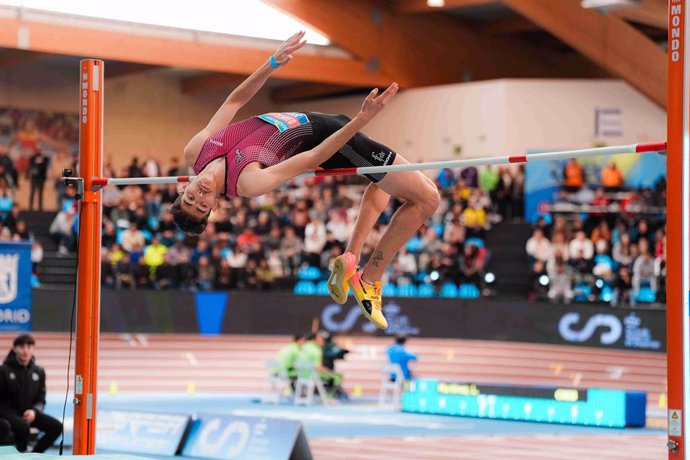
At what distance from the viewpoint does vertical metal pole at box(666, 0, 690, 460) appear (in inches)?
192

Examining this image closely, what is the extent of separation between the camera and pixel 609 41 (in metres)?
23.7

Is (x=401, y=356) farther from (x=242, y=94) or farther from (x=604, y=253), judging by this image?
(x=242, y=94)

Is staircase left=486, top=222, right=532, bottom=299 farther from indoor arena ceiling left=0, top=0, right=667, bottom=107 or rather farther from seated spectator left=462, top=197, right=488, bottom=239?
indoor arena ceiling left=0, top=0, right=667, bottom=107

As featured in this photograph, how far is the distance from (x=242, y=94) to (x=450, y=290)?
43.0 ft

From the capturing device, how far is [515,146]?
2419cm

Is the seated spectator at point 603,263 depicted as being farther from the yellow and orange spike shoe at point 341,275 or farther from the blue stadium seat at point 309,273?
the yellow and orange spike shoe at point 341,275

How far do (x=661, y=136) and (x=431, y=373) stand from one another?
7.30 metres

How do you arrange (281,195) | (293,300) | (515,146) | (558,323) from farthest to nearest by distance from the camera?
(515,146), (281,195), (293,300), (558,323)

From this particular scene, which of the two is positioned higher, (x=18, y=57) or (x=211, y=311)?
(x=18, y=57)

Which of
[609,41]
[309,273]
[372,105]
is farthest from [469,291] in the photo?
[372,105]

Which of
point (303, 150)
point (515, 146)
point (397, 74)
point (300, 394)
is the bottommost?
point (300, 394)

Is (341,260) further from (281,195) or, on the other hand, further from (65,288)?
(281,195)

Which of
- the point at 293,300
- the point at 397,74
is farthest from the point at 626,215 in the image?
the point at 397,74

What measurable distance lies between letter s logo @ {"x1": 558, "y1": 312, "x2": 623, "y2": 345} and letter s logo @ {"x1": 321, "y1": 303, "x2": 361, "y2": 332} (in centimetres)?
369
